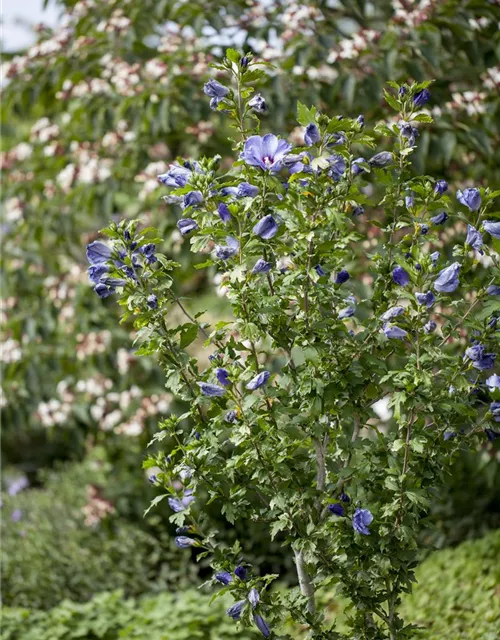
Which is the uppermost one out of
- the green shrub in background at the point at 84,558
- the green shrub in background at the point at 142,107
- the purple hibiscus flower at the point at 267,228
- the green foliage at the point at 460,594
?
the purple hibiscus flower at the point at 267,228

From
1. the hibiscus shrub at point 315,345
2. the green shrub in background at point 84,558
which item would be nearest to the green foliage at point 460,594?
the hibiscus shrub at point 315,345

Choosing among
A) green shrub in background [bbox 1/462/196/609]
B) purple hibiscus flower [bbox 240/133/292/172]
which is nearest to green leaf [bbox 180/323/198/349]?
purple hibiscus flower [bbox 240/133/292/172]

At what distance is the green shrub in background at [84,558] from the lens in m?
3.94

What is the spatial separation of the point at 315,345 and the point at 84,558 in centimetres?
276

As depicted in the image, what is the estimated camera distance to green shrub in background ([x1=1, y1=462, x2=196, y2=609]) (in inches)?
155

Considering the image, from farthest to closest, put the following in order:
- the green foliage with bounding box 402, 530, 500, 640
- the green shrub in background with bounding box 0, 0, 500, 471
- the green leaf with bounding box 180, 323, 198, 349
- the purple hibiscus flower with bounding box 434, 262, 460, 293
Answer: the green shrub in background with bounding box 0, 0, 500, 471 < the green foliage with bounding box 402, 530, 500, 640 < the green leaf with bounding box 180, 323, 198, 349 < the purple hibiscus flower with bounding box 434, 262, 460, 293

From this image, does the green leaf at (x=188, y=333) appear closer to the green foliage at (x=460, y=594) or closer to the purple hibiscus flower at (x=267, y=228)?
the purple hibiscus flower at (x=267, y=228)

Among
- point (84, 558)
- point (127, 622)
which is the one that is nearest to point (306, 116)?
point (127, 622)

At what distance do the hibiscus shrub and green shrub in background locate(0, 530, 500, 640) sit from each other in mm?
1027

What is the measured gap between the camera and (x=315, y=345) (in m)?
1.77

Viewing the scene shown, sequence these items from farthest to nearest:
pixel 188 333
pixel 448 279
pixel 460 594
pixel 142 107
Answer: pixel 142 107
pixel 460 594
pixel 188 333
pixel 448 279

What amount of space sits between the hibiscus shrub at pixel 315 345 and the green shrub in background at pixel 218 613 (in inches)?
40.4

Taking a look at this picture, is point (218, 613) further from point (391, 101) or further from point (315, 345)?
point (391, 101)

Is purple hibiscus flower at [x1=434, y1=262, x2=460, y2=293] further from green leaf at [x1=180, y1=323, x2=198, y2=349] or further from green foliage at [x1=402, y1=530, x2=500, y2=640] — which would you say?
green foliage at [x1=402, y1=530, x2=500, y2=640]
